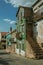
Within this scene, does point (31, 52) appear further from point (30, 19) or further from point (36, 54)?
point (30, 19)

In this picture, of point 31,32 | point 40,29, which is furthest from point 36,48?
point 31,32

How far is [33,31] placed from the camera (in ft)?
115

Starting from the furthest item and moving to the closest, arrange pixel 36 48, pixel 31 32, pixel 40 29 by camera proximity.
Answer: pixel 31 32, pixel 40 29, pixel 36 48

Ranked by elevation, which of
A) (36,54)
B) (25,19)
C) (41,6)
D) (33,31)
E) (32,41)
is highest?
(41,6)

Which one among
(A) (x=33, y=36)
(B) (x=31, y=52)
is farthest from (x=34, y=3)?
(B) (x=31, y=52)

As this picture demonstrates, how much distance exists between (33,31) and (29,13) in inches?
194

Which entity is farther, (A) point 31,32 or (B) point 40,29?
(A) point 31,32

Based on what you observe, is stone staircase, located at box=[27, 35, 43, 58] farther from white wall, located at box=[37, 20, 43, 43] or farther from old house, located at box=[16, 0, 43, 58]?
white wall, located at box=[37, 20, 43, 43]

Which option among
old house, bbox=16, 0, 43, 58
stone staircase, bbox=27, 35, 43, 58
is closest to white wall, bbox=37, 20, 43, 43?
old house, bbox=16, 0, 43, 58

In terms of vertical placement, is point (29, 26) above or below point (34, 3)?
below

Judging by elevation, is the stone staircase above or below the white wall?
below

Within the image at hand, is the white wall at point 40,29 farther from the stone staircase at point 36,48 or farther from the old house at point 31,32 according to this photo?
the stone staircase at point 36,48

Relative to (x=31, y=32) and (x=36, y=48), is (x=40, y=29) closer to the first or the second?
(x=36, y=48)

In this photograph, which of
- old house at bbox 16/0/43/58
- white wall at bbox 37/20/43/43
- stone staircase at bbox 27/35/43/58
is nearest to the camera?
stone staircase at bbox 27/35/43/58
